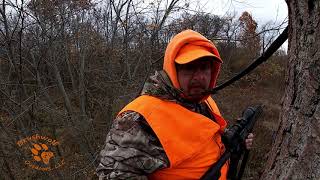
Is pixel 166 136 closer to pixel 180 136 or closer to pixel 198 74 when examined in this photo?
A: pixel 180 136

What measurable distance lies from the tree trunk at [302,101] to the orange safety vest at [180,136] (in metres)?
0.71

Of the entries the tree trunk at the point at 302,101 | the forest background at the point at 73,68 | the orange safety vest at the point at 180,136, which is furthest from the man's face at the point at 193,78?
the forest background at the point at 73,68

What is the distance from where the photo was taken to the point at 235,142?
2281mm

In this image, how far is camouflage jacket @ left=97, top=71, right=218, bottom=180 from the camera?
197 centimetres

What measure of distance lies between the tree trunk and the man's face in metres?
0.85

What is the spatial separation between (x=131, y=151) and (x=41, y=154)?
5.89m

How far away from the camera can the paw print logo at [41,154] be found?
7.25 metres

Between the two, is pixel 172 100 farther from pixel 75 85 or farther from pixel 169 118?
pixel 75 85

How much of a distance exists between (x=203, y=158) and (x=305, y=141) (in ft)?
2.95

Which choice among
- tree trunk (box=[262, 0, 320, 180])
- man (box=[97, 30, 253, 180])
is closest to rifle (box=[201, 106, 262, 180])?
man (box=[97, 30, 253, 180])

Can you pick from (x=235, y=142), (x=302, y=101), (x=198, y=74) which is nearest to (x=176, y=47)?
(x=198, y=74)

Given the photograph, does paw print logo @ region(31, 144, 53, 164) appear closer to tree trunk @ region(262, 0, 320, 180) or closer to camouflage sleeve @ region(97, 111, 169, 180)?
camouflage sleeve @ region(97, 111, 169, 180)

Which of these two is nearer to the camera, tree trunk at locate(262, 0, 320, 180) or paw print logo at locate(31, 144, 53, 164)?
tree trunk at locate(262, 0, 320, 180)

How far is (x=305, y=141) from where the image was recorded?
4.16ft
